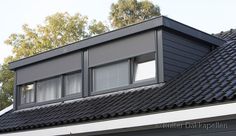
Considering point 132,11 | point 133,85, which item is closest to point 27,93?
point 133,85

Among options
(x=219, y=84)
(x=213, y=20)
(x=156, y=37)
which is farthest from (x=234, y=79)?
(x=213, y=20)

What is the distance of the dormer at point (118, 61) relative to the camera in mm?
10891

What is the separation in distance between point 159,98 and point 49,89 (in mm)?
5350

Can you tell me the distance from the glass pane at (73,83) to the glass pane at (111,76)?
607 mm

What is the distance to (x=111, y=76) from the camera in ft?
38.8

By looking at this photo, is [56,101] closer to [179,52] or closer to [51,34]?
[179,52]

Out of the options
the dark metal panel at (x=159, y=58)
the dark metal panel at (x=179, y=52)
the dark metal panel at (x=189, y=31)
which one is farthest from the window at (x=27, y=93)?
the dark metal panel at (x=189, y=31)

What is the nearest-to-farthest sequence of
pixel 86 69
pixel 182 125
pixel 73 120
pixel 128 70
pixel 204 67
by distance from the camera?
pixel 182 125, pixel 73 120, pixel 204 67, pixel 128 70, pixel 86 69

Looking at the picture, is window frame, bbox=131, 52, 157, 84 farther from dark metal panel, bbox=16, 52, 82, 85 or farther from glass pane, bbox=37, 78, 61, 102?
glass pane, bbox=37, 78, 61, 102

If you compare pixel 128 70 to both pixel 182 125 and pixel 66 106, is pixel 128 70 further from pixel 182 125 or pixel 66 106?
pixel 182 125

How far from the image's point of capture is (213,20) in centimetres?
2664

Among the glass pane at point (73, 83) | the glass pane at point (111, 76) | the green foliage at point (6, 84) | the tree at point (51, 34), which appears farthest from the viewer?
the green foliage at point (6, 84)

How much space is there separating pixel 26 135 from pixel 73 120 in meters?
1.72

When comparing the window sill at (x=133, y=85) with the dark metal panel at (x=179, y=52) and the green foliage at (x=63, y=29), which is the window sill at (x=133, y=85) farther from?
the green foliage at (x=63, y=29)
